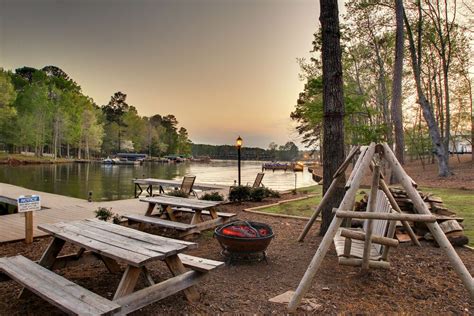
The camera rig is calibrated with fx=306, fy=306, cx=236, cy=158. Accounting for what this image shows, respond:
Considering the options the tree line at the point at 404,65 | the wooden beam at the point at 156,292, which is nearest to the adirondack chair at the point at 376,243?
the wooden beam at the point at 156,292

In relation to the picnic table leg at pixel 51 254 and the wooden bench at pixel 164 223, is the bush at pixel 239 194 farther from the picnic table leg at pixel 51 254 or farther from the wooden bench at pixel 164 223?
the picnic table leg at pixel 51 254

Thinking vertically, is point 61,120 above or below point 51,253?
above

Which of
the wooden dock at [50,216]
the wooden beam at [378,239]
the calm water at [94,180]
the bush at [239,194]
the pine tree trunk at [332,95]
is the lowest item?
the calm water at [94,180]

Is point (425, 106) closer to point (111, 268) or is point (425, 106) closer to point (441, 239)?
point (441, 239)

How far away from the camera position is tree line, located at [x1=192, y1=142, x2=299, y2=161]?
124100mm

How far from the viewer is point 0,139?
43938 millimetres

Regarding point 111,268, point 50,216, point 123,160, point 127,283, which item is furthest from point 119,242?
point 123,160

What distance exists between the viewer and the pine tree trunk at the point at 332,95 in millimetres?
5148

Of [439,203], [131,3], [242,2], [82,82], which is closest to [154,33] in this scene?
[131,3]

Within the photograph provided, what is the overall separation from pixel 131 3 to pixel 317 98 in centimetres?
1906

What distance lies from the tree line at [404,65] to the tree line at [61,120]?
3845 centimetres

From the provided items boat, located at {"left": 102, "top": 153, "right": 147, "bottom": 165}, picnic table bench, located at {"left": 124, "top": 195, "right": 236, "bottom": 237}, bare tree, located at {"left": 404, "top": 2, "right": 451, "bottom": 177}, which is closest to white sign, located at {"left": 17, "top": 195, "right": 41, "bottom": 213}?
picnic table bench, located at {"left": 124, "top": 195, "right": 236, "bottom": 237}

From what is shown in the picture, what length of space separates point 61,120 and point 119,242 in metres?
52.2

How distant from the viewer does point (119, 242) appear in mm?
2863
